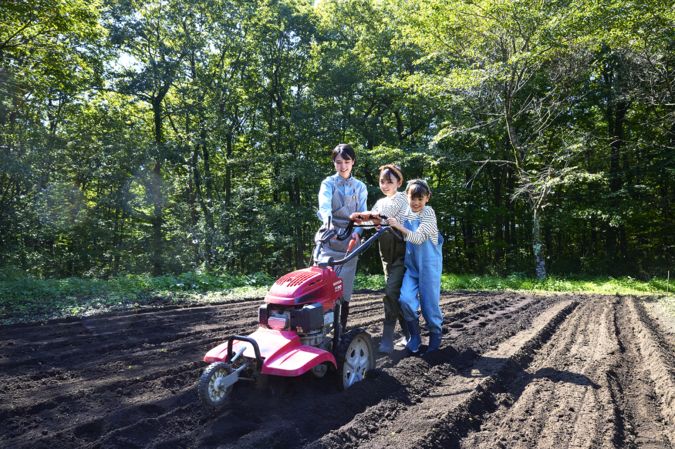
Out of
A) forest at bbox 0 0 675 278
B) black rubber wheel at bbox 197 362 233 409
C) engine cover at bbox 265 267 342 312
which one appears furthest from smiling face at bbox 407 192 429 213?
forest at bbox 0 0 675 278

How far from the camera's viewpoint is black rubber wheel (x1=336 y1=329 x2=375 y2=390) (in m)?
3.45

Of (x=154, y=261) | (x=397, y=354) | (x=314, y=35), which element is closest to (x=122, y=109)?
(x=154, y=261)

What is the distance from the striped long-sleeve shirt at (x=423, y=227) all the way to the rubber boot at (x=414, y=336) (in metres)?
0.90

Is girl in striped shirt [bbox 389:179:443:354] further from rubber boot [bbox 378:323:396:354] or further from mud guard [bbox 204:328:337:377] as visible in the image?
mud guard [bbox 204:328:337:377]

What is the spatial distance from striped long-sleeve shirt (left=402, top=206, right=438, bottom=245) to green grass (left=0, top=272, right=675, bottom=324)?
660 cm

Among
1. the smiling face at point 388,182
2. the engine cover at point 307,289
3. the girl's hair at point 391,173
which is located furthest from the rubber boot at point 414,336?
the girl's hair at point 391,173

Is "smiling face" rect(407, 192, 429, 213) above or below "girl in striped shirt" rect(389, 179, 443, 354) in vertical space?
above

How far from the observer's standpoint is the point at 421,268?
468cm

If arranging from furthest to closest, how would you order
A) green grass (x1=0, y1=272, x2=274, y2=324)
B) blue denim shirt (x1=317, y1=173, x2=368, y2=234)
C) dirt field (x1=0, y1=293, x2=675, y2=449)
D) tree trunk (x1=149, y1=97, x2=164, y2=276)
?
1. tree trunk (x1=149, y1=97, x2=164, y2=276)
2. green grass (x1=0, y1=272, x2=274, y2=324)
3. blue denim shirt (x1=317, y1=173, x2=368, y2=234)
4. dirt field (x1=0, y1=293, x2=675, y2=449)

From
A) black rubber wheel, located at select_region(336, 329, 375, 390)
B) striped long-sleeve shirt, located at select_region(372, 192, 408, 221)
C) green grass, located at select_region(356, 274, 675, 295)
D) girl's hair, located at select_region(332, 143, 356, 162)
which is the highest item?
girl's hair, located at select_region(332, 143, 356, 162)

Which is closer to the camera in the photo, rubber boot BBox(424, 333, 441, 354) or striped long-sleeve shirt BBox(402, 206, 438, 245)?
striped long-sleeve shirt BBox(402, 206, 438, 245)

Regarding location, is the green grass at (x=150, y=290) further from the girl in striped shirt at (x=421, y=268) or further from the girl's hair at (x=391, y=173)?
the girl's hair at (x=391, y=173)

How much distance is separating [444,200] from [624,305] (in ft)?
38.9

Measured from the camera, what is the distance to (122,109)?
20188mm
